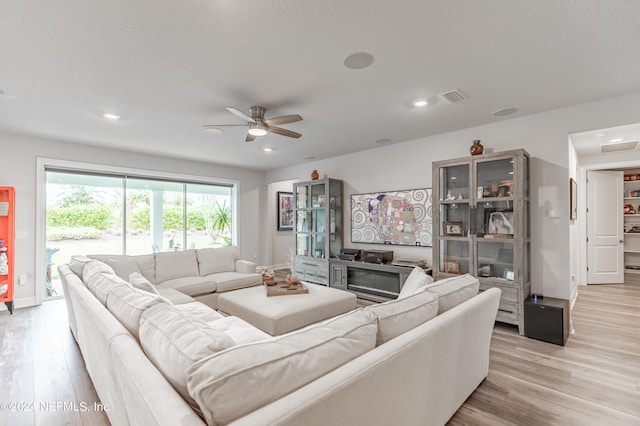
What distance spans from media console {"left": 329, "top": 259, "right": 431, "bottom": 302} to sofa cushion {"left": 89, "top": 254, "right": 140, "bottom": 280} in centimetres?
301

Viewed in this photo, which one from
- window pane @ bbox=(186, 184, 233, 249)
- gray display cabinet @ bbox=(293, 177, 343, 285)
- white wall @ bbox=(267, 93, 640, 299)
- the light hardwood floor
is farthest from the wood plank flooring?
window pane @ bbox=(186, 184, 233, 249)

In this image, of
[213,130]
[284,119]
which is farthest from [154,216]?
[284,119]

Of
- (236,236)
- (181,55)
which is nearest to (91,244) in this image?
(236,236)

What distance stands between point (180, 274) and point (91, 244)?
2.19 meters

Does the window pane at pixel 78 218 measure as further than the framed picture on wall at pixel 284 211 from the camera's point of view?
No

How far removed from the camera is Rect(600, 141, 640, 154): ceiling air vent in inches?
169

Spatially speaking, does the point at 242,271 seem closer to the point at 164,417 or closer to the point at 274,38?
the point at 274,38

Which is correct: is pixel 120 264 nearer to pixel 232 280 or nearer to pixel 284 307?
pixel 232 280

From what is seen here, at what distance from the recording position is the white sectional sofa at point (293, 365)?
843 millimetres

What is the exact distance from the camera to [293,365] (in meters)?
0.97

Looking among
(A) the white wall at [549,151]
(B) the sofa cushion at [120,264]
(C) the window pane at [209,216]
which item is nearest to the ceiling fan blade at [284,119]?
(A) the white wall at [549,151]

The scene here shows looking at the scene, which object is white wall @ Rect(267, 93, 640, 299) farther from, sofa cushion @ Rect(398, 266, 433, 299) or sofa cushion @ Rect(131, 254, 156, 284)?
sofa cushion @ Rect(131, 254, 156, 284)

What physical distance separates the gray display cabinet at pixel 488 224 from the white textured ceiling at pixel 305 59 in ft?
2.12

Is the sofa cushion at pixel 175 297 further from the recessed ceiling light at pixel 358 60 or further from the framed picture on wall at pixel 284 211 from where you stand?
the framed picture on wall at pixel 284 211
